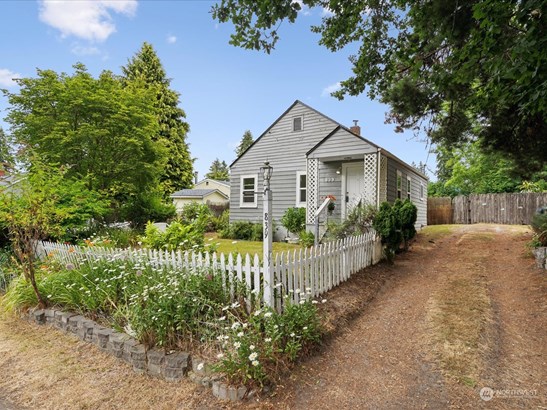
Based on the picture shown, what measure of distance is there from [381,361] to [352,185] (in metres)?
7.85

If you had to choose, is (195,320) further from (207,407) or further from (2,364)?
(2,364)

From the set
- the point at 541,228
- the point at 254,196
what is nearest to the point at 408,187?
the point at 541,228

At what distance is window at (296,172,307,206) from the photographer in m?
11.8

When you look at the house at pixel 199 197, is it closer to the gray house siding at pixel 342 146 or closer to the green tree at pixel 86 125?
the green tree at pixel 86 125

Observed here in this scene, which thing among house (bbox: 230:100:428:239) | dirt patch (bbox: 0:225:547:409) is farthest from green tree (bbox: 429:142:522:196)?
dirt patch (bbox: 0:225:547:409)

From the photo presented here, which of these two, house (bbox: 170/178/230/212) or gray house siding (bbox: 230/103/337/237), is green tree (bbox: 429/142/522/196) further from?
→ house (bbox: 170/178/230/212)

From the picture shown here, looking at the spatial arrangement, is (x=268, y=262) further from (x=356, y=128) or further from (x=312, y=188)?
(x=356, y=128)

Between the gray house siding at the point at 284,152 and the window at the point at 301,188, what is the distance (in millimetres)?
160

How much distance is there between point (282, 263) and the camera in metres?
3.76

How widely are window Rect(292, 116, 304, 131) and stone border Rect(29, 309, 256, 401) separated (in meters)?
10.2

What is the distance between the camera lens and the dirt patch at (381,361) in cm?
267

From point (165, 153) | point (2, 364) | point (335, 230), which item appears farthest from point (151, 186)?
point (2, 364)

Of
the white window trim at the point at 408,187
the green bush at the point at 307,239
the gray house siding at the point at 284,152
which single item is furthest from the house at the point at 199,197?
the white window trim at the point at 408,187

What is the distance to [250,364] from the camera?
279 centimetres
